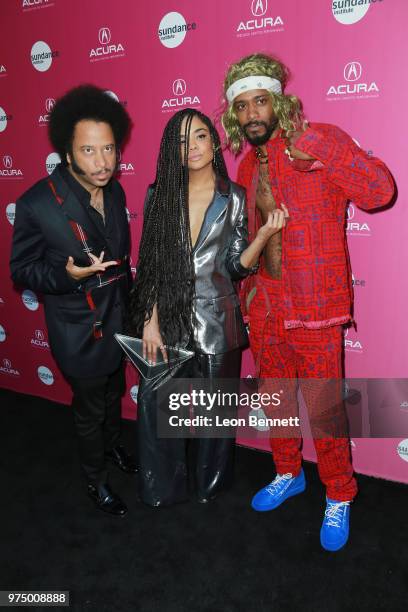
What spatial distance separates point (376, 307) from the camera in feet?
8.54

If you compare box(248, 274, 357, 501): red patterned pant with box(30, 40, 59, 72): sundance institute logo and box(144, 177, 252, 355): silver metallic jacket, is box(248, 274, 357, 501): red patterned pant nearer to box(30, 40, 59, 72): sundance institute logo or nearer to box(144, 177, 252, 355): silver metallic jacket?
box(144, 177, 252, 355): silver metallic jacket

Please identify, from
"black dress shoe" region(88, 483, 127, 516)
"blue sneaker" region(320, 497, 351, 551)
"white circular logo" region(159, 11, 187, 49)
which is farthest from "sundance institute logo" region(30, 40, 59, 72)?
"blue sneaker" region(320, 497, 351, 551)

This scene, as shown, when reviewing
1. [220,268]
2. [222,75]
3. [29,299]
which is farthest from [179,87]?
[29,299]

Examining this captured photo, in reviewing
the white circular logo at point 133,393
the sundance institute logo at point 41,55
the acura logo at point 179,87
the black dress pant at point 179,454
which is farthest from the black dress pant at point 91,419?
the sundance institute logo at point 41,55

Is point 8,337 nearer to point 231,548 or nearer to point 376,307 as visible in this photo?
point 231,548

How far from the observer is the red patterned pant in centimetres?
224

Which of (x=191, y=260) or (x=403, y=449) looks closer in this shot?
(x=191, y=260)

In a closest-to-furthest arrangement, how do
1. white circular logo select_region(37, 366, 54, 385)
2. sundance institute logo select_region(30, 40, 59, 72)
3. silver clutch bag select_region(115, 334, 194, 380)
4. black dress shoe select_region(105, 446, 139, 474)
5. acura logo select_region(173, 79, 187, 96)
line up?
silver clutch bag select_region(115, 334, 194, 380) → acura logo select_region(173, 79, 187, 96) → black dress shoe select_region(105, 446, 139, 474) → sundance institute logo select_region(30, 40, 59, 72) → white circular logo select_region(37, 366, 54, 385)

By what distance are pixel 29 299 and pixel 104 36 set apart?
2069mm

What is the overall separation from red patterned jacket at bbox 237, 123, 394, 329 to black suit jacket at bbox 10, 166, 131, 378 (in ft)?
2.47

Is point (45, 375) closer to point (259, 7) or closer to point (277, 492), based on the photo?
point (277, 492)

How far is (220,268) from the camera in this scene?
2254 mm

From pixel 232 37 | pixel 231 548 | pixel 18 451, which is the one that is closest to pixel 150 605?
pixel 231 548

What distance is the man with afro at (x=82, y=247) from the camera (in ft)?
7.06
